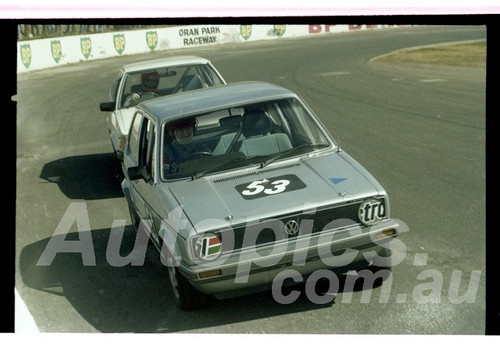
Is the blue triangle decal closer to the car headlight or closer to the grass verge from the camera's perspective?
the car headlight

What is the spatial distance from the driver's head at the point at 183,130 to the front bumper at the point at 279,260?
1438 mm

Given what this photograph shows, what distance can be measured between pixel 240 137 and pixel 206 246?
1.49m

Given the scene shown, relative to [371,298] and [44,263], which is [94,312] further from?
[371,298]

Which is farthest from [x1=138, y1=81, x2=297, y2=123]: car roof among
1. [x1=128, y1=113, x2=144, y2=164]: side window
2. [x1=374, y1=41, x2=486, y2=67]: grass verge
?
[x1=374, y1=41, x2=486, y2=67]: grass verge

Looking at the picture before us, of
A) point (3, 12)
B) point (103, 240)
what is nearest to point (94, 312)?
point (103, 240)

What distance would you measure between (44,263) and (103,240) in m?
0.69

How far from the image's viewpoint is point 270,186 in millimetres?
6582

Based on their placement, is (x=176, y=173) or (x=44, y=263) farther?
(x=44, y=263)

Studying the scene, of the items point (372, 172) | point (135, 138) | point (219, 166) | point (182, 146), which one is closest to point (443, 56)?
point (372, 172)

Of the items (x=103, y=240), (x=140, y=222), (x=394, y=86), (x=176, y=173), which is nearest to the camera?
(x=176, y=173)

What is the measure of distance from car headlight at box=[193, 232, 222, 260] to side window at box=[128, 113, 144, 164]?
85.1 inches

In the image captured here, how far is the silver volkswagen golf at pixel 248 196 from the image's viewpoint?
6.12 metres

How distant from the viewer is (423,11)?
7234mm

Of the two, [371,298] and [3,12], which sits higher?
[3,12]
